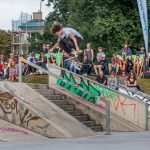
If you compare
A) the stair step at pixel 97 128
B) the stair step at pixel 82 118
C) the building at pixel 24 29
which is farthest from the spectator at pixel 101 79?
the building at pixel 24 29

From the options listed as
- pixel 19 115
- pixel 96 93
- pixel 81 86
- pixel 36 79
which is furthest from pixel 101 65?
pixel 19 115

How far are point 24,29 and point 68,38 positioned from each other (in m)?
64.2

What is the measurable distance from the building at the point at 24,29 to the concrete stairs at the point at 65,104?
1761 inches

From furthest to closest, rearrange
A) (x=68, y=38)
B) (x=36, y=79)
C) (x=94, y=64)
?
1. (x=36, y=79)
2. (x=94, y=64)
3. (x=68, y=38)

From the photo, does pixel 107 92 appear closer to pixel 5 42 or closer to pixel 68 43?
pixel 68 43

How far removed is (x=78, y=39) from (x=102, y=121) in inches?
138

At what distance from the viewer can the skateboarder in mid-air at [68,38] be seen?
1220 cm

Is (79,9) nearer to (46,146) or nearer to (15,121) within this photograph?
(15,121)

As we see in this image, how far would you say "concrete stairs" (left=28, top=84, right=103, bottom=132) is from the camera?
14.8m

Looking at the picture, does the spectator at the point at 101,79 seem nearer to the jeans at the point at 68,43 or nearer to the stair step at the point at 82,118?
the stair step at the point at 82,118

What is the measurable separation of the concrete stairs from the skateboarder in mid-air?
9.39ft

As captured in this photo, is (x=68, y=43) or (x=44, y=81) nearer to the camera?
(x=68, y=43)

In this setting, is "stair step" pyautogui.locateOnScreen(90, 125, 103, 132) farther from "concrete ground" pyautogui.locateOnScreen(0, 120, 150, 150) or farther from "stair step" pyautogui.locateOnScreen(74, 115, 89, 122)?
"concrete ground" pyautogui.locateOnScreen(0, 120, 150, 150)

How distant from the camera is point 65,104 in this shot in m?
15.5
